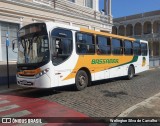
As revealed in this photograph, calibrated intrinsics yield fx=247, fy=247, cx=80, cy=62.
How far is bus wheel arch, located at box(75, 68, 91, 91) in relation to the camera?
12055 millimetres

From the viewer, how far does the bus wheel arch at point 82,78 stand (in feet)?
39.5

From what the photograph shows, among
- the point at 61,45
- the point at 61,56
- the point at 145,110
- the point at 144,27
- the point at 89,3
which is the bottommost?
the point at 145,110

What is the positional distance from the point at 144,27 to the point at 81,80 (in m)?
50.8

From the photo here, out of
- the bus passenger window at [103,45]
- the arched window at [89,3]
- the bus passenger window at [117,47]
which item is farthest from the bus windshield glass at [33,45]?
the arched window at [89,3]

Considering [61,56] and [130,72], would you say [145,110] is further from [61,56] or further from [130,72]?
[130,72]

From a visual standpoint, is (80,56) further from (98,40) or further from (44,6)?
(44,6)

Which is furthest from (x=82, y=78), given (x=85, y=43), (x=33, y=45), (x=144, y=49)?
(x=144, y=49)

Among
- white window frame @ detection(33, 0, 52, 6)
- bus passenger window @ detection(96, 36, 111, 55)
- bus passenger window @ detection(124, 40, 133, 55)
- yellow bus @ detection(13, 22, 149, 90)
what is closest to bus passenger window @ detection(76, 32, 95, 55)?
yellow bus @ detection(13, 22, 149, 90)

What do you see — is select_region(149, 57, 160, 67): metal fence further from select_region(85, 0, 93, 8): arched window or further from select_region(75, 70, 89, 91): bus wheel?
select_region(75, 70, 89, 91): bus wheel

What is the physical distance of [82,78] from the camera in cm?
1238

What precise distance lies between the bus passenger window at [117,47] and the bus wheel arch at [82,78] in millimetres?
3166

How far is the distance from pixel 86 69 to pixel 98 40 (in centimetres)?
198

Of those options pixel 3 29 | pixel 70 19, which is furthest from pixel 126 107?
pixel 70 19

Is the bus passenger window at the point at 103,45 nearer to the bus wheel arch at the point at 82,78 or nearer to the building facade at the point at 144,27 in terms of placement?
the bus wheel arch at the point at 82,78
